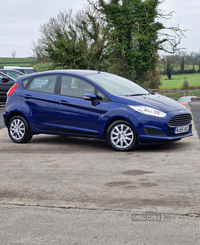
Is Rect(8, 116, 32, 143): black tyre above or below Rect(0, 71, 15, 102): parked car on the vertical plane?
below

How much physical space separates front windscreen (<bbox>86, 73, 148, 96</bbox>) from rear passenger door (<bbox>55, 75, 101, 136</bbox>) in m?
0.30

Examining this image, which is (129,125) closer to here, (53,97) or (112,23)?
(53,97)

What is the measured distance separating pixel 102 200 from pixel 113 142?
3.37 meters

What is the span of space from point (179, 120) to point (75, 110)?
214 centimetres

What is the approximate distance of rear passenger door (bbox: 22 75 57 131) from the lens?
356 inches

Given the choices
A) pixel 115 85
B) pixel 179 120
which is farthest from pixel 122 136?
pixel 115 85

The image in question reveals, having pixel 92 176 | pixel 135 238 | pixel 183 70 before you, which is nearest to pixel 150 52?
pixel 92 176

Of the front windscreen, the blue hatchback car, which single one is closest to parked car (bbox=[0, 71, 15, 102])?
the blue hatchback car

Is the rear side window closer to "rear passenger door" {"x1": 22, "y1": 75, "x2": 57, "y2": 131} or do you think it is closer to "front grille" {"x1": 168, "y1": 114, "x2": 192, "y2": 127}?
"rear passenger door" {"x1": 22, "y1": 75, "x2": 57, "y2": 131}

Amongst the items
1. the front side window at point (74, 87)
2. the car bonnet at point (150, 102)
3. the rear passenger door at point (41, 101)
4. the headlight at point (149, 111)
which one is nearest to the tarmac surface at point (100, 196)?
the headlight at point (149, 111)

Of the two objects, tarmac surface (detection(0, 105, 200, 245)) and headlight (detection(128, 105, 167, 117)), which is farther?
headlight (detection(128, 105, 167, 117))

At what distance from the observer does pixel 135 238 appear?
12.2 feet

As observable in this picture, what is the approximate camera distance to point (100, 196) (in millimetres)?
5070

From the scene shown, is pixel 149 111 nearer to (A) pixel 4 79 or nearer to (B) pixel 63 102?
(B) pixel 63 102
